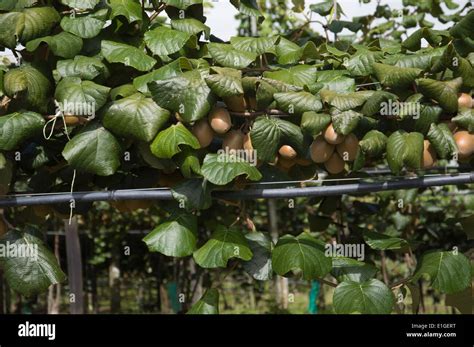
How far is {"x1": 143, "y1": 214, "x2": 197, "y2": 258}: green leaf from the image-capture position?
54.6 inches

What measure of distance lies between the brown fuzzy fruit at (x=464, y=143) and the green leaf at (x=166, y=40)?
0.59m

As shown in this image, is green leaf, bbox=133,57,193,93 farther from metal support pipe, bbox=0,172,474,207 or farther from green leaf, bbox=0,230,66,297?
green leaf, bbox=0,230,66,297

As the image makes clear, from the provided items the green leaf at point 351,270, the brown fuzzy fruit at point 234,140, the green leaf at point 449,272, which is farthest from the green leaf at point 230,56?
the green leaf at point 449,272

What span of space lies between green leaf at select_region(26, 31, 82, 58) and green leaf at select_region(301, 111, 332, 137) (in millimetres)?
515

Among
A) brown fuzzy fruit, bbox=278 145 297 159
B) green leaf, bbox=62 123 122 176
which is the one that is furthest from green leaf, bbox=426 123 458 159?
green leaf, bbox=62 123 122 176

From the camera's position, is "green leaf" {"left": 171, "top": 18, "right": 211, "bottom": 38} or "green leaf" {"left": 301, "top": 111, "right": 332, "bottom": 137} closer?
"green leaf" {"left": 301, "top": 111, "right": 332, "bottom": 137}

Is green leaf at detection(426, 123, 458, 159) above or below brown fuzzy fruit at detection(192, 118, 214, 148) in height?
below

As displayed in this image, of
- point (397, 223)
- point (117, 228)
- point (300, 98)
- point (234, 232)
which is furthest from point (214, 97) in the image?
point (117, 228)

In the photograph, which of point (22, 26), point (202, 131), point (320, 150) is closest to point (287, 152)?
point (320, 150)

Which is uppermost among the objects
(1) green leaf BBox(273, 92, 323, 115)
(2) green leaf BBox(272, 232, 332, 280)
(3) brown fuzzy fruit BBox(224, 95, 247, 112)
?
(3) brown fuzzy fruit BBox(224, 95, 247, 112)

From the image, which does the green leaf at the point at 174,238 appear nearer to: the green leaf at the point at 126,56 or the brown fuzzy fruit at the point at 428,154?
the green leaf at the point at 126,56

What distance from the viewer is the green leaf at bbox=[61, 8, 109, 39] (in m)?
1.45

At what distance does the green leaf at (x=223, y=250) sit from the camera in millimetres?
1358
